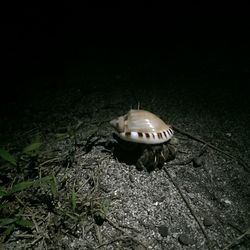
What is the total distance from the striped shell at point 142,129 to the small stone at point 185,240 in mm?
497

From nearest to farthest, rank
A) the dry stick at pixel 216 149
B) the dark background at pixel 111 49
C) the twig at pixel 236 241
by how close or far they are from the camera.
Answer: the twig at pixel 236 241 < the dry stick at pixel 216 149 < the dark background at pixel 111 49

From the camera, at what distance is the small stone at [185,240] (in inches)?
63.0

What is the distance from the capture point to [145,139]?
182cm

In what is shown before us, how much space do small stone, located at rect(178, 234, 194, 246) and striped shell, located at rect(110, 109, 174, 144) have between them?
497mm

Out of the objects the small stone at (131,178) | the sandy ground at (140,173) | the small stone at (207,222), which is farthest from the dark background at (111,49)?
the small stone at (207,222)

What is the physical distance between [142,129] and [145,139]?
57 mm

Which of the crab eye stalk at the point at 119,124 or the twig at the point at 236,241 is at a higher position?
the crab eye stalk at the point at 119,124

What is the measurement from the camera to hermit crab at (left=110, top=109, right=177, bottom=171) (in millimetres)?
1831

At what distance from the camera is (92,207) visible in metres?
1.74

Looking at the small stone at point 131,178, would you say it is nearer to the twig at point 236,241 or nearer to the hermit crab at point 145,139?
the hermit crab at point 145,139

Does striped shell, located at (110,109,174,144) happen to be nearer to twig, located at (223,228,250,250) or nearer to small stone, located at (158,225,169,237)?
small stone, located at (158,225,169,237)

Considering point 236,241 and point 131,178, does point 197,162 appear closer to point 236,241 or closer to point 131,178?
point 131,178

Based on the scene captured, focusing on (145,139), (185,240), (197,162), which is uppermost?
(145,139)

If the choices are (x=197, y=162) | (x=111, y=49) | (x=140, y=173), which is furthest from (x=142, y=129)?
(x=111, y=49)
